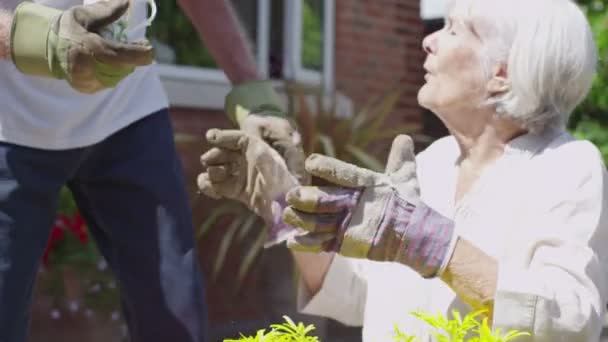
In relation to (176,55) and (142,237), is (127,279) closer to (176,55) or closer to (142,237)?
(142,237)

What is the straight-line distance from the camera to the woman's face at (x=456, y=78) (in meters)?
2.48

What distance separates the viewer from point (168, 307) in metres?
2.70

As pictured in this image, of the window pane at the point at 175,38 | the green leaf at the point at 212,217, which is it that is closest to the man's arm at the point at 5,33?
the green leaf at the point at 212,217

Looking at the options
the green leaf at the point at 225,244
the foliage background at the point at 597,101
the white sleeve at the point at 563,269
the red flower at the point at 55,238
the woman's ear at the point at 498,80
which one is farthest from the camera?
the green leaf at the point at 225,244

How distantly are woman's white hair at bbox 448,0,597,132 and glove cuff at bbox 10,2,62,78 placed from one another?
93 centimetres

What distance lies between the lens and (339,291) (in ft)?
8.70

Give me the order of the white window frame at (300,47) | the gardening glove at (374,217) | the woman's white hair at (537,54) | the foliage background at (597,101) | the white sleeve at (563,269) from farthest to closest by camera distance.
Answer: the white window frame at (300,47)
the foliage background at (597,101)
the woman's white hair at (537,54)
the white sleeve at (563,269)
the gardening glove at (374,217)

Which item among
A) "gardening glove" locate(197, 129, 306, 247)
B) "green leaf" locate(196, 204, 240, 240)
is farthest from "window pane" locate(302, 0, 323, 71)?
"gardening glove" locate(197, 129, 306, 247)

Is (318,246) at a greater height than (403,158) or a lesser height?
lesser

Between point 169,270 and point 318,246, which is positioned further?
point 169,270

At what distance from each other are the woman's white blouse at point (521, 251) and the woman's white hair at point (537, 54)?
0.07 meters

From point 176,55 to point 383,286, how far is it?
438cm

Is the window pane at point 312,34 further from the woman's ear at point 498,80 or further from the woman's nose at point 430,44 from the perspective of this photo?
the woman's ear at point 498,80

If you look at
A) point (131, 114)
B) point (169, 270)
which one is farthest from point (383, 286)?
point (131, 114)
